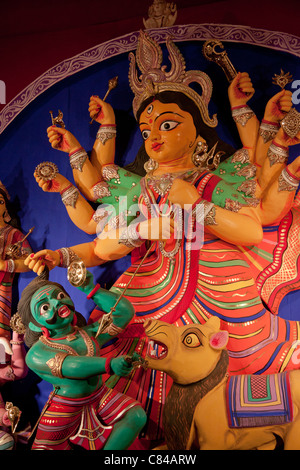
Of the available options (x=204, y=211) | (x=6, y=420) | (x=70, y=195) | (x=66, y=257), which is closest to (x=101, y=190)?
(x=70, y=195)

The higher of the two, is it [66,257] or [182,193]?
[182,193]

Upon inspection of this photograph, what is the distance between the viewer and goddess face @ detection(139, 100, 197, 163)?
311 cm

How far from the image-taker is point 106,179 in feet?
11.1

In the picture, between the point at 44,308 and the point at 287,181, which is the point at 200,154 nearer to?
the point at 287,181

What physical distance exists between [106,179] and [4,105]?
3.68 feet

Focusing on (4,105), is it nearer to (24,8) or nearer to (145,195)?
(24,8)

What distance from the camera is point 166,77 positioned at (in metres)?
3.22

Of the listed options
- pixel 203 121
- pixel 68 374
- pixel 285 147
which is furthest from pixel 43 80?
pixel 68 374

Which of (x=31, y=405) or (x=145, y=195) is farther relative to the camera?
(x=31, y=405)

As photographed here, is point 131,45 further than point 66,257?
Yes

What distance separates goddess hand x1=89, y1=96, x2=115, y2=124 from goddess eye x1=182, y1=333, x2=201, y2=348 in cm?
147

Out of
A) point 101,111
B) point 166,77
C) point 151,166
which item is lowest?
point 151,166

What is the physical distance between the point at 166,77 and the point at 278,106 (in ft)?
2.23

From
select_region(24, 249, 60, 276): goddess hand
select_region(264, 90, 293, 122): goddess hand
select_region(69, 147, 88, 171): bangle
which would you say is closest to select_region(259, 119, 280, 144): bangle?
select_region(264, 90, 293, 122): goddess hand
